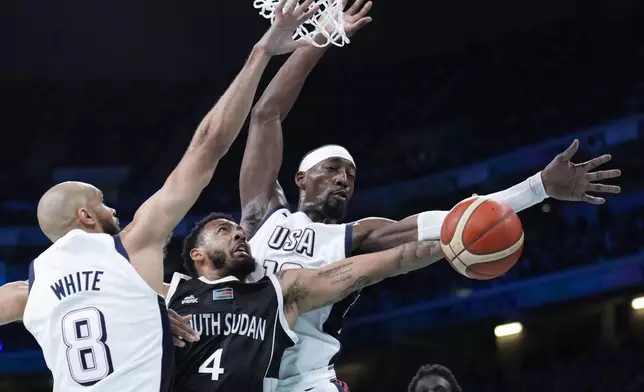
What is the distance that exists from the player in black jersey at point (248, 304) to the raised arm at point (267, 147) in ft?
2.39

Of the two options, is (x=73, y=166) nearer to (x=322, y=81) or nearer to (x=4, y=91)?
(x=4, y=91)

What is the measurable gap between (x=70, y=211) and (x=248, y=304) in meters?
1.02

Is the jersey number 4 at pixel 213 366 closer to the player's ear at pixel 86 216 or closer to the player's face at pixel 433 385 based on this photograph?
the player's ear at pixel 86 216

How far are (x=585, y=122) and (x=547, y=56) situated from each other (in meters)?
1.74

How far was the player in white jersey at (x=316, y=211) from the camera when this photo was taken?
4625mm

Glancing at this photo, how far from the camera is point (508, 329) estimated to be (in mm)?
13594

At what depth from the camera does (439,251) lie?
160 inches

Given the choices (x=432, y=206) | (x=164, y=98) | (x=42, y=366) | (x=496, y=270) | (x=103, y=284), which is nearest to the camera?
(x=103, y=284)

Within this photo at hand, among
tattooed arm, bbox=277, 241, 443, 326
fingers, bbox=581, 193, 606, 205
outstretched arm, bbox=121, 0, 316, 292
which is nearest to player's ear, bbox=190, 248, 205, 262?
tattooed arm, bbox=277, 241, 443, 326

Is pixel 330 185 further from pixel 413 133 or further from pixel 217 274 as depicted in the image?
pixel 413 133

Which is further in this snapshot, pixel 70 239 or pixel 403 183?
pixel 403 183

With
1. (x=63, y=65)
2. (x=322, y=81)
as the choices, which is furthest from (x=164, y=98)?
(x=322, y=81)

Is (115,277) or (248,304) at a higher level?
(248,304)

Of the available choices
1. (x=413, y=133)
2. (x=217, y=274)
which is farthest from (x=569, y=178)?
(x=413, y=133)
